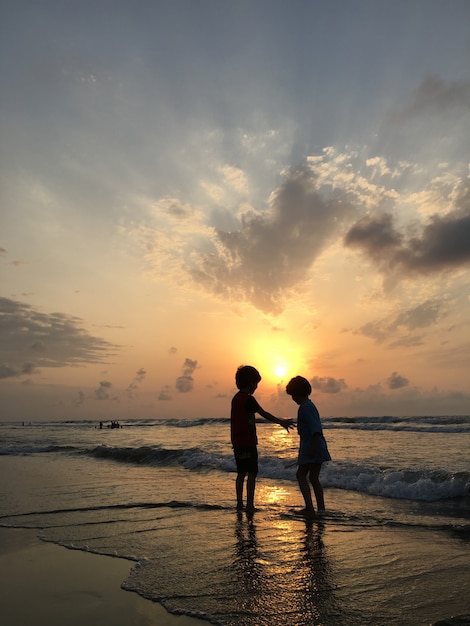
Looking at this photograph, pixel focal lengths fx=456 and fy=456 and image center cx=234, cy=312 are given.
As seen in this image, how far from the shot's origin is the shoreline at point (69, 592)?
10.9 ft

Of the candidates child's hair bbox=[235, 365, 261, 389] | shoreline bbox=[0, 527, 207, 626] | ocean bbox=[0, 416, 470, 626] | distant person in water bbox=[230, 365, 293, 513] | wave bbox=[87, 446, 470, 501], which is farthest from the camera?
wave bbox=[87, 446, 470, 501]

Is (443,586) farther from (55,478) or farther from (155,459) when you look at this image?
(155,459)

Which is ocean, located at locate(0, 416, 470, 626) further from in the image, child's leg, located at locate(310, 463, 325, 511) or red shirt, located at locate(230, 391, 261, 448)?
red shirt, located at locate(230, 391, 261, 448)

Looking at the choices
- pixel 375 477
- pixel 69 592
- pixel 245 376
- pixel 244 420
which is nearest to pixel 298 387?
pixel 245 376

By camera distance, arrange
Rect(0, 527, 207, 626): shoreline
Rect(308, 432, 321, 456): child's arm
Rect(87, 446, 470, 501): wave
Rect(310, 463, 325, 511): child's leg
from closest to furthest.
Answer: Rect(0, 527, 207, 626): shoreline, Rect(308, 432, 321, 456): child's arm, Rect(310, 463, 325, 511): child's leg, Rect(87, 446, 470, 501): wave

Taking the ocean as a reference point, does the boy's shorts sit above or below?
above

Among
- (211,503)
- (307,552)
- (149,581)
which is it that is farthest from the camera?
(211,503)

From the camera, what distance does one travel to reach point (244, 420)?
7.77 metres

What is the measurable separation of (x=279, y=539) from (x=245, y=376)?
2872 millimetres

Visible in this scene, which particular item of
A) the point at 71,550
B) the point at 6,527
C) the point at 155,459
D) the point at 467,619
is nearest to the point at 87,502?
the point at 6,527

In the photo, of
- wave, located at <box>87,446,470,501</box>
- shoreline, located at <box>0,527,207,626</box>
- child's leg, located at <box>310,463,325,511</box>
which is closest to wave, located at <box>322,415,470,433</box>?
wave, located at <box>87,446,470,501</box>

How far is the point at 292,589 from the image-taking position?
12.5 feet

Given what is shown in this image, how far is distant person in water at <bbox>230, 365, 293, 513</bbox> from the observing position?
7.63 m

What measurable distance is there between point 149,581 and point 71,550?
66.2 inches
